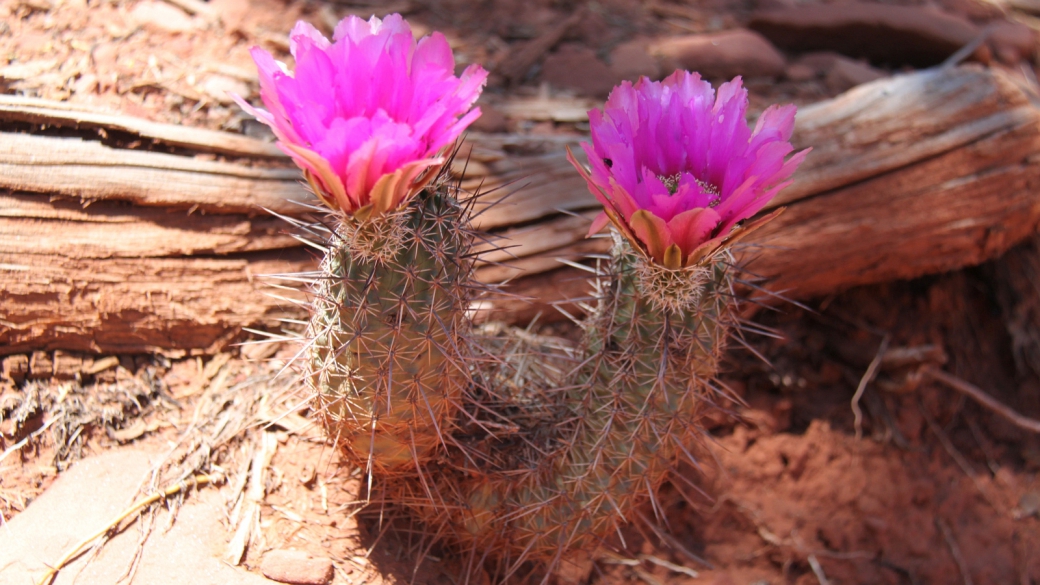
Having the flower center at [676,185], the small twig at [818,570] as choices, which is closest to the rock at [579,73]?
the flower center at [676,185]

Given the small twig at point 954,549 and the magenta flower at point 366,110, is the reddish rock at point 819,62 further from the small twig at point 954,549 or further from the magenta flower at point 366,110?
the magenta flower at point 366,110

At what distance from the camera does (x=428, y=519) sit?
1.87 metres

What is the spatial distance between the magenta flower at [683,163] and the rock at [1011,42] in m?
2.92

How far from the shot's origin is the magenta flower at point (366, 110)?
122 centimetres

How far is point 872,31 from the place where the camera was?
3574 millimetres

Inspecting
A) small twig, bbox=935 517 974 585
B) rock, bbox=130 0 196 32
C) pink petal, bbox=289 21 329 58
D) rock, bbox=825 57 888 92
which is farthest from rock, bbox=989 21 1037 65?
rock, bbox=130 0 196 32

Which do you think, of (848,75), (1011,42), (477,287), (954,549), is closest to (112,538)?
(477,287)

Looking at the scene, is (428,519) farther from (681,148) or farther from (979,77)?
(979,77)

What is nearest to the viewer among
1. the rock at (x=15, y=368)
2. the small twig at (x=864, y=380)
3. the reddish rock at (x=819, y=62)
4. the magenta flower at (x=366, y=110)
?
the magenta flower at (x=366, y=110)

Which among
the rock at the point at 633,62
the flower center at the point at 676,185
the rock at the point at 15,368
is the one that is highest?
the rock at the point at 633,62

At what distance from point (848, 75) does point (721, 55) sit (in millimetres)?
599

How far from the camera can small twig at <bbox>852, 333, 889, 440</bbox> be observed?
2.69 metres

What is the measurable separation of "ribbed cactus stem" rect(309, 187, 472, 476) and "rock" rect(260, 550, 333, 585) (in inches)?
12.9

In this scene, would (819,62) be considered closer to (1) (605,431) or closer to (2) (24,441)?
(1) (605,431)
